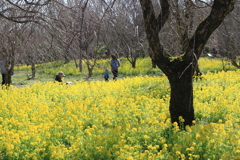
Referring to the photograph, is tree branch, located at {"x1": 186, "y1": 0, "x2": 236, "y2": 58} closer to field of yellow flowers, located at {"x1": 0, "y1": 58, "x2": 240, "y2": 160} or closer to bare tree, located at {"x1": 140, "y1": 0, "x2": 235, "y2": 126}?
bare tree, located at {"x1": 140, "y1": 0, "x2": 235, "y2": 126}

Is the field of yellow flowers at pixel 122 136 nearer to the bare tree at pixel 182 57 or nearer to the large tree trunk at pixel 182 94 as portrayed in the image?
the large tree trunk at pixel 182 94

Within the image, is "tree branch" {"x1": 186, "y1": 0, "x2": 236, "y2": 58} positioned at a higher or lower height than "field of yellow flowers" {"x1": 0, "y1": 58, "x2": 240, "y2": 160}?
higher

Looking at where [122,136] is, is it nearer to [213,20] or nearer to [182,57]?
[182,57]

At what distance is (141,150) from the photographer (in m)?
4.09

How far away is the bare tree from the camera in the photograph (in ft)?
14.6

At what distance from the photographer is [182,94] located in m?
4.79

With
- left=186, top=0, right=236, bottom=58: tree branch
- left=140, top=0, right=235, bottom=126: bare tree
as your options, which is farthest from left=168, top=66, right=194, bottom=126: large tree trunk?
left=186, top=0, right=236, bottom=58: tree branch

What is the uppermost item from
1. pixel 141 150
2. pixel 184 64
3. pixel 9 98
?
pixel 184 64

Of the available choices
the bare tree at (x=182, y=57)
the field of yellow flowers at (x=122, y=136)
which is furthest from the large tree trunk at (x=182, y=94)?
the field of yellow flowers at (x=122, y=136)

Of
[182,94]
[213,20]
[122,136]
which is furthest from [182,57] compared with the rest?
[122,136]

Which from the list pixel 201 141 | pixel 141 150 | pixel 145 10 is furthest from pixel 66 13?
pixel 201 141

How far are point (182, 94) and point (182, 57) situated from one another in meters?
0.69

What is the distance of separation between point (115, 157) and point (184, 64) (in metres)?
2.15

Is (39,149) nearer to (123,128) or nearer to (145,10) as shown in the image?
(123,128)
